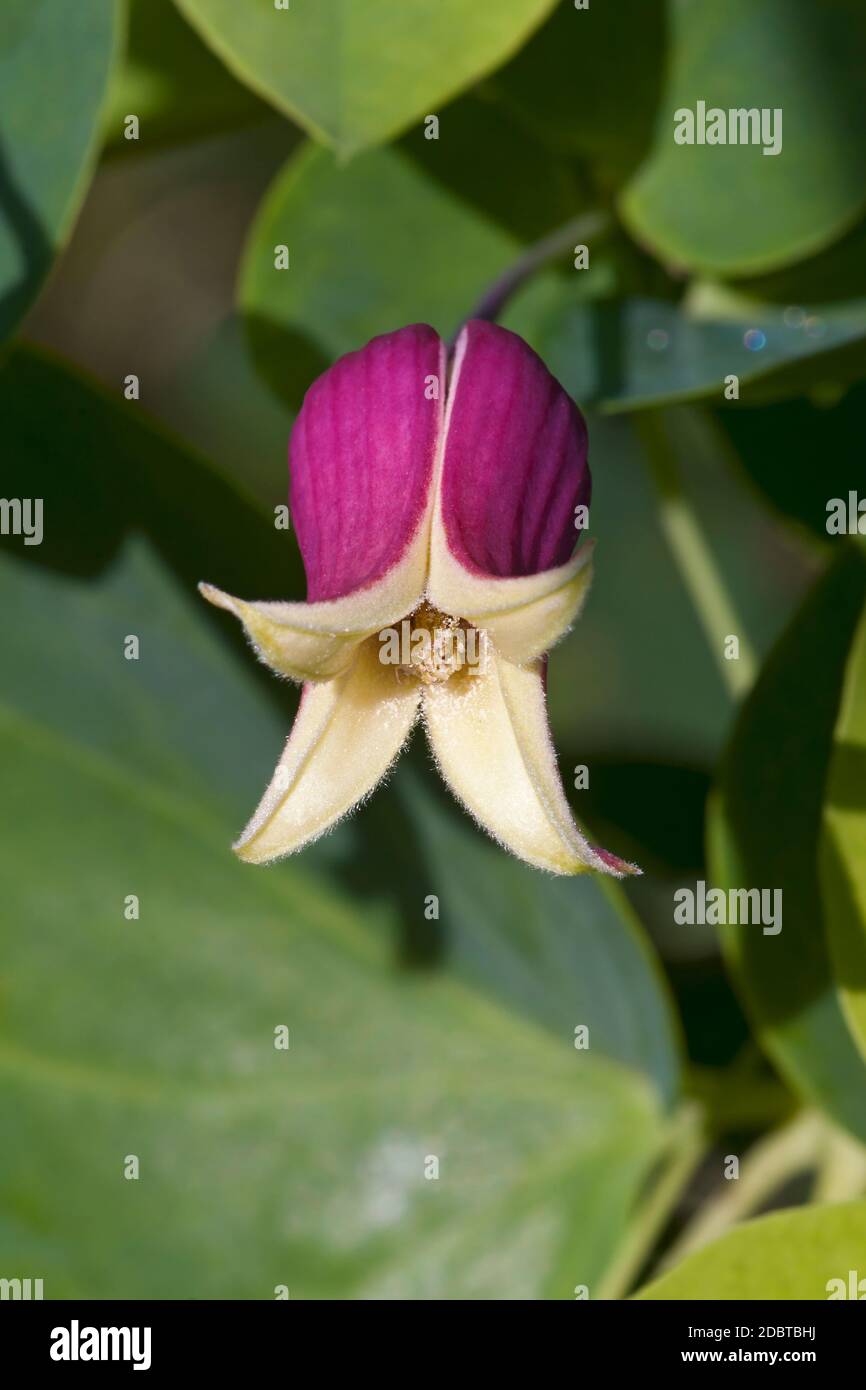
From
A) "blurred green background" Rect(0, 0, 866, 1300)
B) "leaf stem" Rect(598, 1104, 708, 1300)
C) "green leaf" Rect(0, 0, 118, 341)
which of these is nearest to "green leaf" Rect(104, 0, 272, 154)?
"blurred green background" Rect(0, 0, 866, 1300)

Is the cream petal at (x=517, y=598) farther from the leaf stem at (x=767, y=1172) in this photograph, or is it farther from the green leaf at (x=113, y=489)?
the leaf stem at (x=767, y=1172)

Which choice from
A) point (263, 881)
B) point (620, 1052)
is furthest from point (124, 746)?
point (620, 1052)

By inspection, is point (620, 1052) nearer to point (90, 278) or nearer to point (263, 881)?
point (263, 881)

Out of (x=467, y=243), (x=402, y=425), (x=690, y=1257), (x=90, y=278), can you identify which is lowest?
(x=690, y=1257)

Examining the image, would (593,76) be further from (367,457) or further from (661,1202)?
(661,1202)

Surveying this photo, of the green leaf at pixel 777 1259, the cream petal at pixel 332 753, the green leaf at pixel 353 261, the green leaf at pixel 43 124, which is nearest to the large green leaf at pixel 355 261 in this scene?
the green leaf at pixel 353 261

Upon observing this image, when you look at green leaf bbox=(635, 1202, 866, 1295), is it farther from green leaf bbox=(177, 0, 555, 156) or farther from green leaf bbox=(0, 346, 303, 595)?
green leaf bbox=(177, 0, 555, 156)
